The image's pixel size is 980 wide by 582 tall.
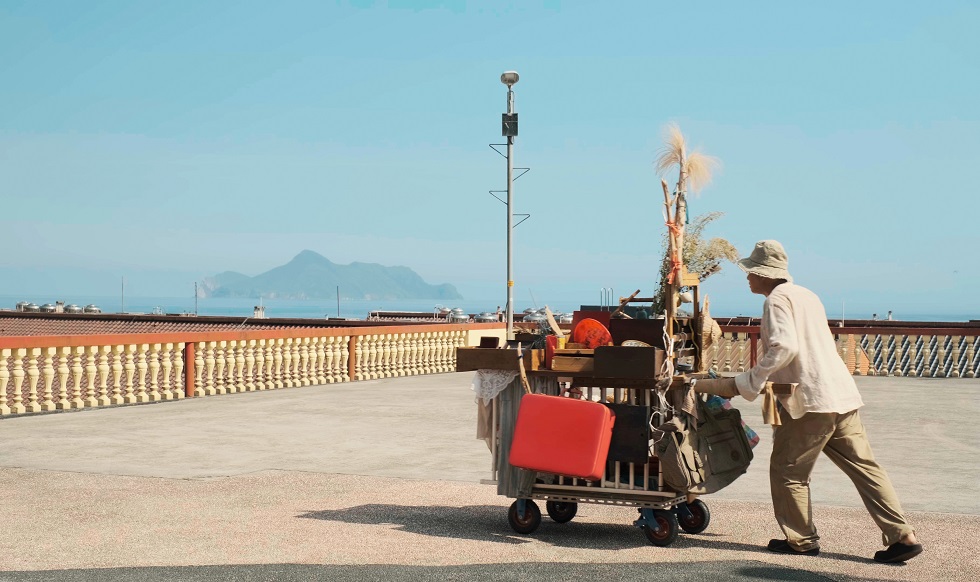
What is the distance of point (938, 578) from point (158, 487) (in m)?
5.99

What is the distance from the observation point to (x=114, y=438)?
481 inches

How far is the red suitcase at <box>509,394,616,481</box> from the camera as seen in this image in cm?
697

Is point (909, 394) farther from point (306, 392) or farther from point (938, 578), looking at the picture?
point (938, 578)

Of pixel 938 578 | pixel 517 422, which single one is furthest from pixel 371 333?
pixel 938 578

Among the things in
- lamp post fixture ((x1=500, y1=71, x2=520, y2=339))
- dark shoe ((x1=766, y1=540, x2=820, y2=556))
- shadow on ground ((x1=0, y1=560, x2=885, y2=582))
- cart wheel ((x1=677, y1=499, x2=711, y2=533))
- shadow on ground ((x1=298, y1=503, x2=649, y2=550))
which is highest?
lamp post fixture ((x1=500, y1=71, x2=520, y2=339))

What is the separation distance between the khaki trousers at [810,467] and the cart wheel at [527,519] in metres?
1.58

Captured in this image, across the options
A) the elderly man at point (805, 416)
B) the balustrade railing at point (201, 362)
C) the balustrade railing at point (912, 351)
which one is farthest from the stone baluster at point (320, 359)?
the elderly man at point (805, 416)

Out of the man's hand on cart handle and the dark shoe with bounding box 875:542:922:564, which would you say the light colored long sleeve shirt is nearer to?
the man's hand on cart handle

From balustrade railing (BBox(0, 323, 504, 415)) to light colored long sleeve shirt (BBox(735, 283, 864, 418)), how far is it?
11.1 meters

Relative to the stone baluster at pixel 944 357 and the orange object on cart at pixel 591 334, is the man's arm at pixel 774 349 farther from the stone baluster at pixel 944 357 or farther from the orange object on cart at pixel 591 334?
the stone baluster at pixel 944 357

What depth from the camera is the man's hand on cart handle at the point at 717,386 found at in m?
6.75

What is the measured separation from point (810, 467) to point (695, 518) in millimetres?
960

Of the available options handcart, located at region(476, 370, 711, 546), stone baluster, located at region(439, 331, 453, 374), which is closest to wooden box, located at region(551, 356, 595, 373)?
handcart, located at region(476, 370, 711, 546)

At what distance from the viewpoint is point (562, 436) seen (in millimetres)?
7066
